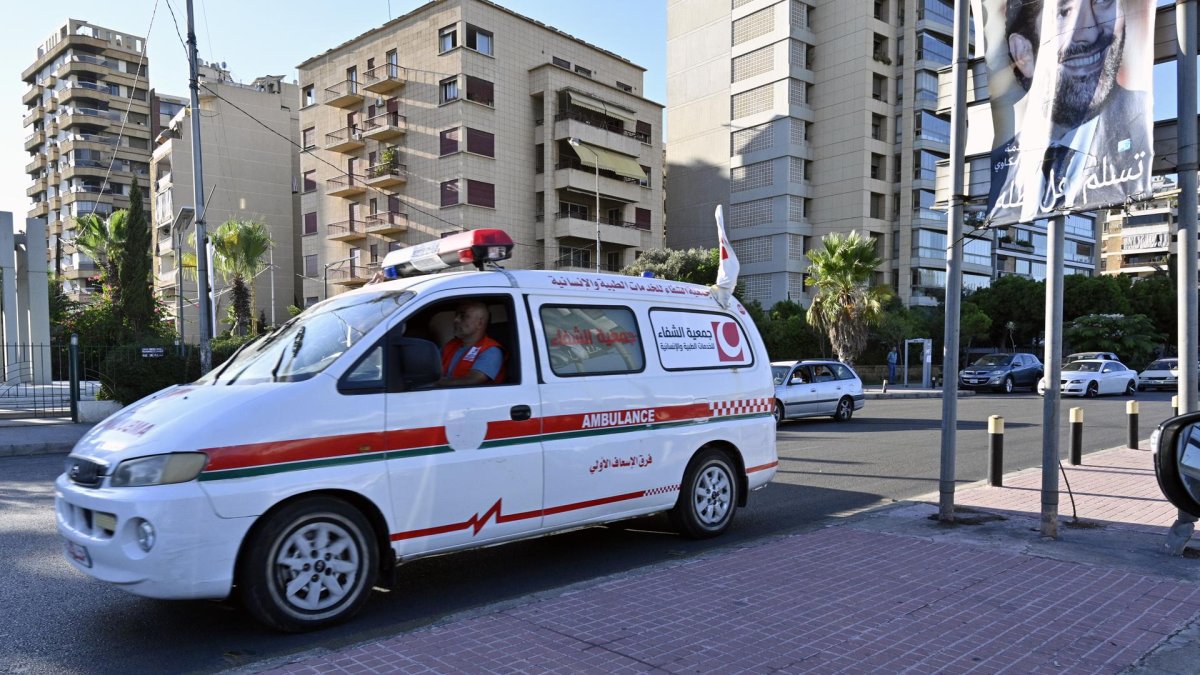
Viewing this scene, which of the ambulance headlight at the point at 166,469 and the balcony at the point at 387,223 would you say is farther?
the balcony at the point at 387,223

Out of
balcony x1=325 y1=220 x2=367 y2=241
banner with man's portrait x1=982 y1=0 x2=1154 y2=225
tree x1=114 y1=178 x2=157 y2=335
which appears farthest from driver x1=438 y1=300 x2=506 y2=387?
balcony x1=325 y1=220 x2=367 y2=241

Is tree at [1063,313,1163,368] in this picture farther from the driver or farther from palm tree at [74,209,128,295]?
palm tree at [74,209,128,295]

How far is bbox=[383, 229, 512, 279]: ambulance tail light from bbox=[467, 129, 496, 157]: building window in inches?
1404

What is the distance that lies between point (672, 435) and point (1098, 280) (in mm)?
51312

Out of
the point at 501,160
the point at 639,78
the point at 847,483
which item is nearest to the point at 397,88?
the point at 501,160

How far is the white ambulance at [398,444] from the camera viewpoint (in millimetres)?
4070

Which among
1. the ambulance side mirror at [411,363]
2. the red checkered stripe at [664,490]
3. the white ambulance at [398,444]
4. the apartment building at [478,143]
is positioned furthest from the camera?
the apartment building at [478,143]

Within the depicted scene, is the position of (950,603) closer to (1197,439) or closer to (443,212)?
(1197,439)

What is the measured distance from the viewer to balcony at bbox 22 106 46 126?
245ft

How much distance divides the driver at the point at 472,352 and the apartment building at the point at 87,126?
75362 mm

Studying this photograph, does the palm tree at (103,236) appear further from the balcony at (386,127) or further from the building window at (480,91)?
the building window at (480,91)

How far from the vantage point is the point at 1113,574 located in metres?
5.30

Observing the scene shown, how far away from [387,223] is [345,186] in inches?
184

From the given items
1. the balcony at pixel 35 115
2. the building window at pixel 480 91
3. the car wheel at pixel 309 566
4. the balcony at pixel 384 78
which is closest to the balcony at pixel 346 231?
the balcony at pixel 384 78
